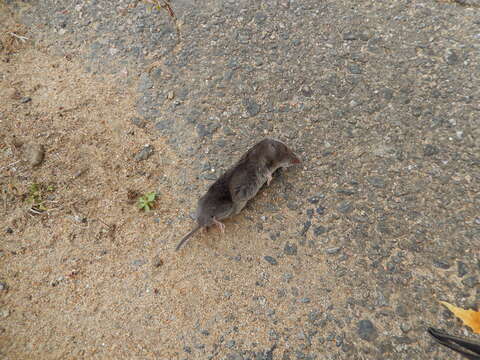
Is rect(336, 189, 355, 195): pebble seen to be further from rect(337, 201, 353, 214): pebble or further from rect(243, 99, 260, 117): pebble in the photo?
rect(243, 99, 260, 117): pebble

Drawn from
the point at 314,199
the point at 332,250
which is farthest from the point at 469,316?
the point at 314,199

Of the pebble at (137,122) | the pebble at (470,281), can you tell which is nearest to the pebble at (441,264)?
the pebble at (470,281)

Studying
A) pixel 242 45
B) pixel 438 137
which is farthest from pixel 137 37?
pixel 438 137

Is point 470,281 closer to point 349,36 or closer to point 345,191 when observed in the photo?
point 345,191

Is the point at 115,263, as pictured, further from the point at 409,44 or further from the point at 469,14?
the point at 469,14

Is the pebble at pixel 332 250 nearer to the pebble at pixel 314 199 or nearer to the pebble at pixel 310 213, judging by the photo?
the pebble at pixel 310 213

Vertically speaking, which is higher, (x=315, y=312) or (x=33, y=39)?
(x=33, y=39)
